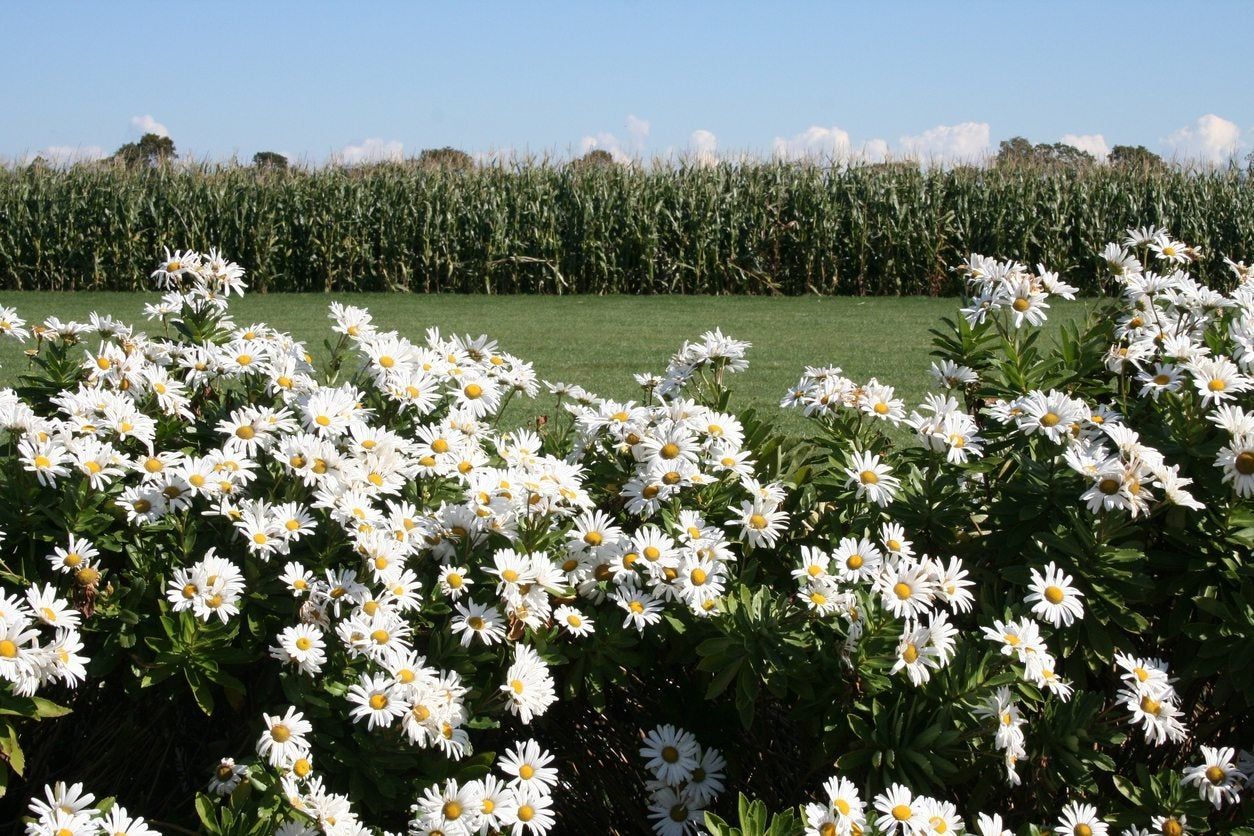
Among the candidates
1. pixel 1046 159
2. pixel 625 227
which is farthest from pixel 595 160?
pixel 1046 159

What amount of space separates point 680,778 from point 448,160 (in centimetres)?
1908

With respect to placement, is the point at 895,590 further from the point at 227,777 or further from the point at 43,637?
the point at 43,637

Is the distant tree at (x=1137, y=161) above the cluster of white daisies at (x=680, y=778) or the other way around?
above

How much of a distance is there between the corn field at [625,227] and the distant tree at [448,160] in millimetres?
783

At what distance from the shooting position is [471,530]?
2061 mm

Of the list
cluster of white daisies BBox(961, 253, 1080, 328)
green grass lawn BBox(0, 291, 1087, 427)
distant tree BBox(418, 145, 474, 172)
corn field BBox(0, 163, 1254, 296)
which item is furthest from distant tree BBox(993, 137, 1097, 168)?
cluster of white daisies BBox(961, 253, 1080, 328)

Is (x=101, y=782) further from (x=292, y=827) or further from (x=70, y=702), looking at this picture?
(x=292, y=827)

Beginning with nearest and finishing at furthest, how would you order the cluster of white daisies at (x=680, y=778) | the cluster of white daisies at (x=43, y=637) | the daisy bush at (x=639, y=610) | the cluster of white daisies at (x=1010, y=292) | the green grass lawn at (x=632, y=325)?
1. the cluster of white daisies at (x=43, y=637)
2. the daisy bush at (x=639, y=610)
3. the cluster of white daisies at (x=680, y=778)
4. the cluster of white daisies at (x=1010, y=292)
5. the green grass lawn at (x=632, y=325)

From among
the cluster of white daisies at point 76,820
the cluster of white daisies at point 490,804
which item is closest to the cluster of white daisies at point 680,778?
the cluster of white daisies at point 490,804

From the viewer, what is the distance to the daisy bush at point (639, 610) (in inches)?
72.9

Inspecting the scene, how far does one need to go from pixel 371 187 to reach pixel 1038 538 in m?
18.3

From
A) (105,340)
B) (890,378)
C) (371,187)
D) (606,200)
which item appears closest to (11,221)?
(371,187)

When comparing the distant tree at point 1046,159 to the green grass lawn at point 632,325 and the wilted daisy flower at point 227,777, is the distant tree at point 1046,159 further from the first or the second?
the wilted daisy flower at point 227,777

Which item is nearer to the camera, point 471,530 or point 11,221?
point 471,530
